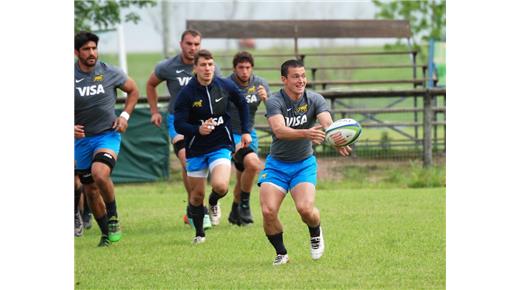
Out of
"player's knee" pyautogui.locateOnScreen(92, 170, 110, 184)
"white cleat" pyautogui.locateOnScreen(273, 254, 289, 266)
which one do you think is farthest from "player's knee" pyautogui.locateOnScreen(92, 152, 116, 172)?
"white cleat" pyautogui.locateOnScreen(273, 254, 289, 266)

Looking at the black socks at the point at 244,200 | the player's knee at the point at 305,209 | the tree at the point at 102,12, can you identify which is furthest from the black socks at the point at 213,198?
the tree at the point at 102,12

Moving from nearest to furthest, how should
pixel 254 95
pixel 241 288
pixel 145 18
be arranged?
pixel 241 288 < pixel 254 95 < pixel 145 18

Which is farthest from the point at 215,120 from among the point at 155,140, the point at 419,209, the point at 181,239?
the point at 155,140

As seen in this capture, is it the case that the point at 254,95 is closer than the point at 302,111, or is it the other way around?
the point at 302,111

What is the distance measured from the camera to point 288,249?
10414mm

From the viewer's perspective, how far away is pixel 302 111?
9.44 metres

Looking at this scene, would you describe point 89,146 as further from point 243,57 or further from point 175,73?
point 243,57

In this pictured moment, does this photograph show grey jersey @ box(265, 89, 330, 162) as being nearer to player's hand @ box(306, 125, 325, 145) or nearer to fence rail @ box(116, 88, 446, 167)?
player's hand @ box(306, 125, 325, 145)

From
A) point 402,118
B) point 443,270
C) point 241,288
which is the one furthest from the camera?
point 402,118

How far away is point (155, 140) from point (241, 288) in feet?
35.2

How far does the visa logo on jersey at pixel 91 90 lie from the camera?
11.3 metres

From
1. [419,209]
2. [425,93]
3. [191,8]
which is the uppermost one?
[191,8]
